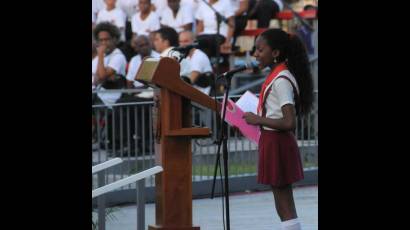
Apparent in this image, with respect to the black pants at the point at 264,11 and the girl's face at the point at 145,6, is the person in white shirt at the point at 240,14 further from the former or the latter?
the girl's face at the point at 145,6

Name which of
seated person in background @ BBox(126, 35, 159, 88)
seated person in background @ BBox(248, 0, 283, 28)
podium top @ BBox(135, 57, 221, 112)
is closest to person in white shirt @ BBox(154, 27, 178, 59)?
seated person in background @ BBox(126, 35, 159, 88)

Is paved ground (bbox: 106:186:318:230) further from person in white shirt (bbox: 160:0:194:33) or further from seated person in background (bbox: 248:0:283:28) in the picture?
person in white shirt (bbox: 160:0:194:33)

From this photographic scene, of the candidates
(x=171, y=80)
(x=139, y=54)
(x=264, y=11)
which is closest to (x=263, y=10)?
(x=264, y=11)

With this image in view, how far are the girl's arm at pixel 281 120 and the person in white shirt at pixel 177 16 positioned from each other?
10220 millimetres

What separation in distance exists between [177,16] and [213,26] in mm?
811

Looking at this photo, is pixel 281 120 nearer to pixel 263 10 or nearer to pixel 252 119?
pixel 252 119

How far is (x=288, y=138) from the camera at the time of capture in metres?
8.02

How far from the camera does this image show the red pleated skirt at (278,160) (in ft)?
26.1

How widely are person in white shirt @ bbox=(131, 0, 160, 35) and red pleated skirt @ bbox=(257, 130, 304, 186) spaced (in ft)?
33.2

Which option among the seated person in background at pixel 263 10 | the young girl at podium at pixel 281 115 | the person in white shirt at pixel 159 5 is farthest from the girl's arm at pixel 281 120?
the person in white shirt at pixel 159 5

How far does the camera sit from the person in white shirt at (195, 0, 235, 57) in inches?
688
